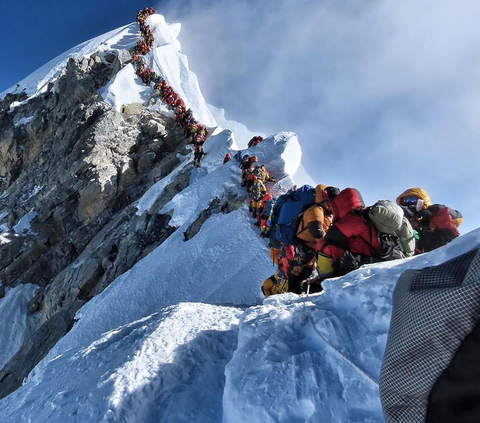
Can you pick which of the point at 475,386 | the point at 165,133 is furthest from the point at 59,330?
the point at 165,133

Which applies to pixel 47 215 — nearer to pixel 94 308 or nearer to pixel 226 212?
pixel 94 308

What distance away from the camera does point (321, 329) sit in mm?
2637

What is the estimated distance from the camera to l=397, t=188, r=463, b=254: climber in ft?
17.3

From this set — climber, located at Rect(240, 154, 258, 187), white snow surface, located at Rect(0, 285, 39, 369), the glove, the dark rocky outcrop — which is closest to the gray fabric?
the glove

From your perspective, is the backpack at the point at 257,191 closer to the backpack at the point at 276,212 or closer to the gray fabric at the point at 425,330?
the backpack at the point at 276,212

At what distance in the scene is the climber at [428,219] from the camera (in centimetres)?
527

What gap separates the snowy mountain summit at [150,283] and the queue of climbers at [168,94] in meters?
0.46

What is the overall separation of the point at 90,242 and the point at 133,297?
11.8 metres

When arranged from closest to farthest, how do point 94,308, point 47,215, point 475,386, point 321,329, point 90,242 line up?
1. point 475,386
2. point 321,329
3. point 94,308
4. point 90,242
5. point 47,215

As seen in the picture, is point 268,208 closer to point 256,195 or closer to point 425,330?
point 256,195

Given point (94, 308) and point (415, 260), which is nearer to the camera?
point (415, 260)

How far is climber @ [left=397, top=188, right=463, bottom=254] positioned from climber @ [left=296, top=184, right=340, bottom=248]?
185 cm

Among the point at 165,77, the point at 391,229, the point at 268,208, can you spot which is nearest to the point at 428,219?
the point at 391,229

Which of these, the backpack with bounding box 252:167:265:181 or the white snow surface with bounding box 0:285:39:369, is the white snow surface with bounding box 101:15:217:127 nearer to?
the backpack with bounding box 252:167:265:181
